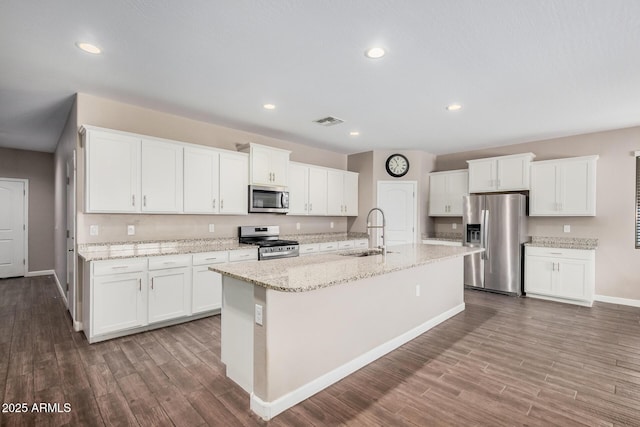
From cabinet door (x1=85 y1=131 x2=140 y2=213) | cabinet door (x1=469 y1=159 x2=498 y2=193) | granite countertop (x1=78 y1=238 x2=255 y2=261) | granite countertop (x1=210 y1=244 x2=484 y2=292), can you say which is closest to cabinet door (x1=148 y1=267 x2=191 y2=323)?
granite countertop (x1=78 y1=238 x2=255 y2=261)

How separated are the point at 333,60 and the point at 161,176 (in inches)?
99.2

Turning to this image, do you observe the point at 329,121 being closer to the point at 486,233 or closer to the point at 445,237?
the point at 486,233

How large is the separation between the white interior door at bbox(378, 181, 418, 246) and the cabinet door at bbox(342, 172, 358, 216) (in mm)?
503

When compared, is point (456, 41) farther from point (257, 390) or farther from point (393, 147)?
point (393, 147)

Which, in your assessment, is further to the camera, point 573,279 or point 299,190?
point 299,190

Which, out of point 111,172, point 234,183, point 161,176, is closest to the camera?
point 111,172

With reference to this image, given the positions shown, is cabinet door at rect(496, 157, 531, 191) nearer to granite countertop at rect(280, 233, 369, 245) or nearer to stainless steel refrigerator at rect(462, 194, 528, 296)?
stainless steel refrigerator at rect(462, 194, 528, 296)

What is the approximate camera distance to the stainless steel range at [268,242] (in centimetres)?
453

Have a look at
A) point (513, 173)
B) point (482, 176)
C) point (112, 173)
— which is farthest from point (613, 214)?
point (112, 173)

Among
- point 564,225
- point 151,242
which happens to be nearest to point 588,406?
point 564,225

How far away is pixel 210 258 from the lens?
3.97m

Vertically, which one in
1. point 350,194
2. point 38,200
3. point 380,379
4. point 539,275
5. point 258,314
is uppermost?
point 350,194

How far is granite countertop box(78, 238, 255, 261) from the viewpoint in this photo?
11.1 feet

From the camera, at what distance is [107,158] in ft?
11.4
